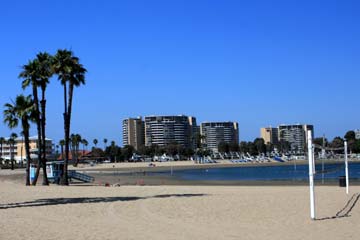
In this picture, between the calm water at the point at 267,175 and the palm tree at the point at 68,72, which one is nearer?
the palm tree at the point at 68,72

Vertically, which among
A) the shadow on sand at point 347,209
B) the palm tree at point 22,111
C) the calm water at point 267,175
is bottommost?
the calm water at point 267,175

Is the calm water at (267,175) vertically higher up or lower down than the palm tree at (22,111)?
lower down

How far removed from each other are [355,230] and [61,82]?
2999 cm

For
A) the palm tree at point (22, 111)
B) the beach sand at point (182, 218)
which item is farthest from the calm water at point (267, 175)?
the palm tree at point (22, 111)

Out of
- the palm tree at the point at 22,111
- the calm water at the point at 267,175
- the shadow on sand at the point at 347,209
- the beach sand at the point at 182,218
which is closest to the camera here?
the beach sand at the point at 182,218

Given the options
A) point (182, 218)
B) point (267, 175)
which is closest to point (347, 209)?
point (182, 218)

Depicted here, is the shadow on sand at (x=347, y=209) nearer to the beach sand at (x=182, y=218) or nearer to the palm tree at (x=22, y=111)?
the beach sand at (x=182, y=218)

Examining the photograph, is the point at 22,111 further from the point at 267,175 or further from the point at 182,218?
the point at 267,175

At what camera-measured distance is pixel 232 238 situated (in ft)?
40.9

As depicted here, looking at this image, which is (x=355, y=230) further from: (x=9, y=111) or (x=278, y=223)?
(x=9, y=111)

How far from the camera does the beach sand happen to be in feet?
43.6

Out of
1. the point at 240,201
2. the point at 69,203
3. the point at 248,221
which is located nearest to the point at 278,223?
the point at 248,221

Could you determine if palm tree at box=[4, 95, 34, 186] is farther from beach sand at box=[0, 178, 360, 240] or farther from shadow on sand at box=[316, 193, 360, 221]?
→ shadow on sand at box=[316, 193, 360, 221]

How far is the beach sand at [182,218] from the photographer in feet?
43.6
